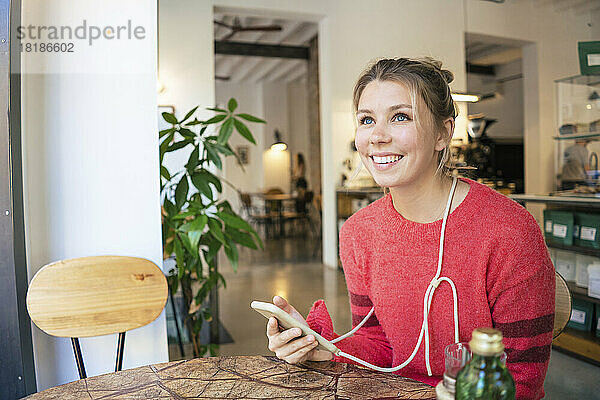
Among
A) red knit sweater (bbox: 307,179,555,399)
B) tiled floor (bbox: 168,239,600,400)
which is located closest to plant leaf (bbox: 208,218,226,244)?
red knit sweater (bbox: 307,179,555,399)

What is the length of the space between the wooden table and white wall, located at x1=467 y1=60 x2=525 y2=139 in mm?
10807

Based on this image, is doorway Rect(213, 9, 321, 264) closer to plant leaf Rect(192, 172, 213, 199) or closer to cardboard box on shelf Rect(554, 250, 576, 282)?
cardboard box on shelf Rect(554, 250, 576, 282)

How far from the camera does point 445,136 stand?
1392 millimetres

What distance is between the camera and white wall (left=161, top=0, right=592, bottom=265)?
263 inches

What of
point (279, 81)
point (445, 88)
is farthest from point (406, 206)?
point (279, 81)

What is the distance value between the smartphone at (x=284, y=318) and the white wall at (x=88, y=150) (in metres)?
0.89

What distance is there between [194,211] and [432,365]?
1.21 m

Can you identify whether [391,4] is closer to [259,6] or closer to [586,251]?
[259,6]

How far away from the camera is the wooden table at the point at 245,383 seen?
1.06 m

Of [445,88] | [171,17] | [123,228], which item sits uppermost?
[171,17]

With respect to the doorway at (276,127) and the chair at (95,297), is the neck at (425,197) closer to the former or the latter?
the chair at (95,297)

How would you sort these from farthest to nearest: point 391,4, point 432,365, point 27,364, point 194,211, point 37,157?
point 391,4, point 194,211, point 37,157, point 27,364, point 432,365

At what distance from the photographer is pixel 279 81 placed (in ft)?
46.4

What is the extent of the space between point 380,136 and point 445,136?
23cm
